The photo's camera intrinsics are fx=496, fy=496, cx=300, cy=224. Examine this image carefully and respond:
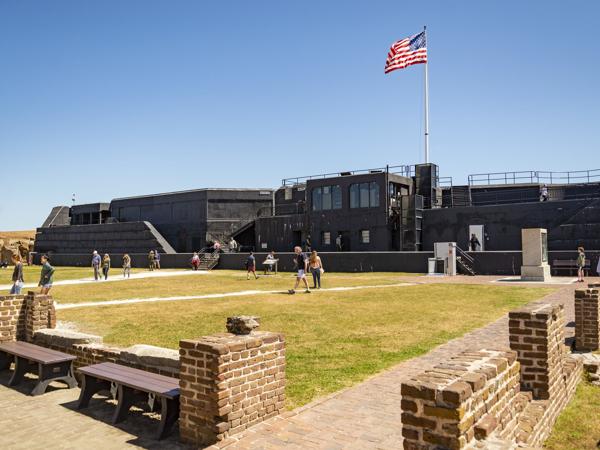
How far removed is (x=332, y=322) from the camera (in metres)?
12.2

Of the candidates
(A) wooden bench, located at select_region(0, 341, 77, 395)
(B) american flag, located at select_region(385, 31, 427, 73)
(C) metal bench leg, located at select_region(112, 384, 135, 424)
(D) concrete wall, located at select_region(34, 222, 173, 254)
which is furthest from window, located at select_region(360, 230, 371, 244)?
(C) metal bench leg, located at select_region(112, 384, 135, 424)

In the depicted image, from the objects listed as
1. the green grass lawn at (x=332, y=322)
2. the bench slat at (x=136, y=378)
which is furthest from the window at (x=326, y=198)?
the bench slat at (x=136, y=378)

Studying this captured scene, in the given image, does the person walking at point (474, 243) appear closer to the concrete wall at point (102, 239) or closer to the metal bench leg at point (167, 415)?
the concrete wall at point (102, 239)

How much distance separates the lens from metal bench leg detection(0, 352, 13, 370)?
8.91 m

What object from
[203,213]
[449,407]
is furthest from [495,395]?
[203,213]

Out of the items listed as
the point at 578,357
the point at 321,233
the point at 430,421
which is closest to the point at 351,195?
the point at 321,233

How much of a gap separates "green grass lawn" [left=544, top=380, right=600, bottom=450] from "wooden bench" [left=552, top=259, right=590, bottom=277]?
21.1 meters

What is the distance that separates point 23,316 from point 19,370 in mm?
1882

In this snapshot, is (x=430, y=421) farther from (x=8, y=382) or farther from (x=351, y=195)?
(x=351, y=195)

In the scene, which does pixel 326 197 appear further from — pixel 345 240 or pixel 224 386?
pixel 224 386

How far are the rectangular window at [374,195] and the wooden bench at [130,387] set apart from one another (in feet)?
101

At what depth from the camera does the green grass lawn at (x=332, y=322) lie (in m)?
7.94

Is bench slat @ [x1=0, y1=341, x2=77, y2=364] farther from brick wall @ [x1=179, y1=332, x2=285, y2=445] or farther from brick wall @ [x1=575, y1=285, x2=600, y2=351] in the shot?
brick wall @ [x1=575, y1=285, x2=600, y2=351]

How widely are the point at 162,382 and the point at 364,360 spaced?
3.48 m
